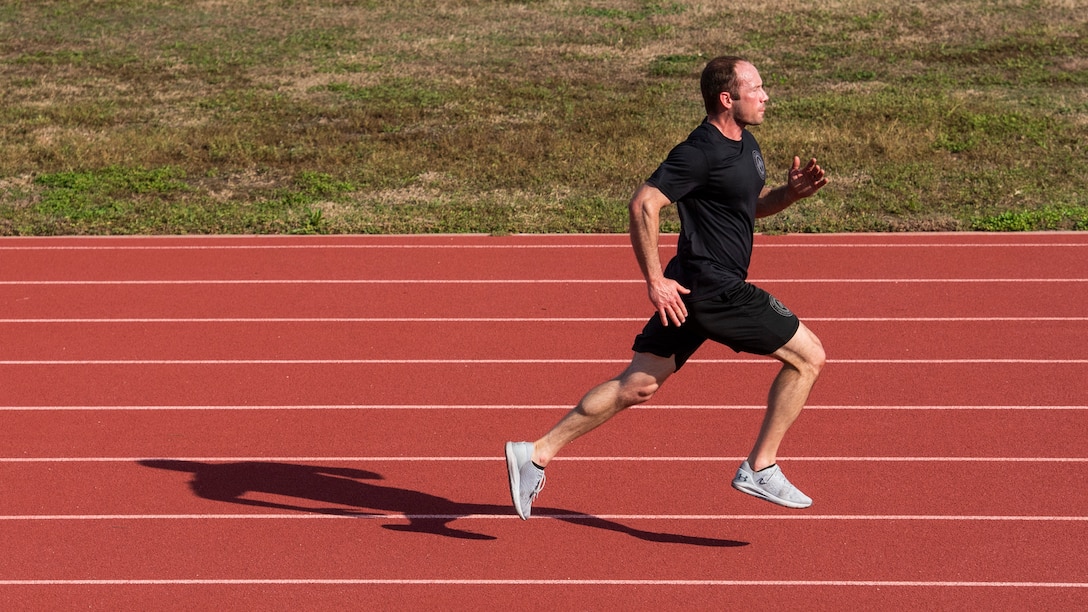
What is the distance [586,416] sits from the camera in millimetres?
4906

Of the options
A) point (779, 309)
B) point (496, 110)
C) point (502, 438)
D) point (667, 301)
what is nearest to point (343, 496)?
point (502, 438)

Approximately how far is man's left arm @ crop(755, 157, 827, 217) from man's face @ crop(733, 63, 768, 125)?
1.11 ft

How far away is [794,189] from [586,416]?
116 cm

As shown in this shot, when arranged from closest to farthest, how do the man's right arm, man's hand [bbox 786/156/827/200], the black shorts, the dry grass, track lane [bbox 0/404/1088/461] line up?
the man's right arm
the black shorts
man's hand [bbox 786/156/827/200]
track lane [bbox 0/404/1088/461]
the dry grass

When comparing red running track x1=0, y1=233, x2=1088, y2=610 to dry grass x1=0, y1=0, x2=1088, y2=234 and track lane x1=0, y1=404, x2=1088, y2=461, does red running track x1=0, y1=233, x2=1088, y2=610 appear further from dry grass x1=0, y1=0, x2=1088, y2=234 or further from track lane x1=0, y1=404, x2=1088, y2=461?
dry grass x1=0, y1=0, x2=1088, y2=234

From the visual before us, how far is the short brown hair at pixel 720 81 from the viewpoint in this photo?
4.75 meters

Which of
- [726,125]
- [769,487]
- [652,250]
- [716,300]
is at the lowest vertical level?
[769,487]

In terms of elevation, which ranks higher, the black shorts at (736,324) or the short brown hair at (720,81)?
the short brown hair at (720,81)

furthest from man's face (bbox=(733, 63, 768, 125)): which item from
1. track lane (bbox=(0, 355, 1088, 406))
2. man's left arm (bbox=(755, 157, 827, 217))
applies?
track lane (bbox=(0, 355, 1088, 406))

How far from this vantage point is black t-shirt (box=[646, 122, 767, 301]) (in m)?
4.67

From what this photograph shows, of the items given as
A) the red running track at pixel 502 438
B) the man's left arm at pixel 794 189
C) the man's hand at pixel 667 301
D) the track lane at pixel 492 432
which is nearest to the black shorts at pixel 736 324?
the man's hand at pixel 667 301

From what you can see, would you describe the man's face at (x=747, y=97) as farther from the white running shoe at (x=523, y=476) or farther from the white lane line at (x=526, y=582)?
the white lane line at (x=526, y=582)

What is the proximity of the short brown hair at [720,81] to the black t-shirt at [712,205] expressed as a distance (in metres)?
0.09

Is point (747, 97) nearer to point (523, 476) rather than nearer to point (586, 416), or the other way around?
point (586, 416)
